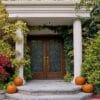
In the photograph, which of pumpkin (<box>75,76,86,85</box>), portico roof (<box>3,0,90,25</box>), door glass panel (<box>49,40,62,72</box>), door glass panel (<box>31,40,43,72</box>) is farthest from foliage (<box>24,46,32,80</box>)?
pumpkin (<box>75,76,86,85</box>)

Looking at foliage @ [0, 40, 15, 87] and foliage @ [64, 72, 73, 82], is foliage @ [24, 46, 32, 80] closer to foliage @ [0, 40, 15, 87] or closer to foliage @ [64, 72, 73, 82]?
foliage @ [0, 40, 15, 87]

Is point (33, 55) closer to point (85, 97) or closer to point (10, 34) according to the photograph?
point (10, 34)

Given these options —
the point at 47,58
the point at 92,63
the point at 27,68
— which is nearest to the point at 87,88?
the point at 92,63

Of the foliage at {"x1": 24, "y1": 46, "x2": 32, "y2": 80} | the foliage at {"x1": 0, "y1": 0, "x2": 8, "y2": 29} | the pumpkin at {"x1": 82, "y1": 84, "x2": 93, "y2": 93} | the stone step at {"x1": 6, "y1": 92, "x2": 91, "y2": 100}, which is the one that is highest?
the foliage at {"x1": 0, "y1": 0, "x2": 8, "y2": 29}

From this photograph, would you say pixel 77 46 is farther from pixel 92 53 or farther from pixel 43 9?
pixel 43 9

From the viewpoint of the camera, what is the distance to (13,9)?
45.1 ft

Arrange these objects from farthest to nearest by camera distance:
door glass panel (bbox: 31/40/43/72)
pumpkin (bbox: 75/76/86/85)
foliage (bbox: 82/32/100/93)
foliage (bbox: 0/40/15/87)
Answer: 1. door glass panel (bbox: 31/40/43/72)
2. pumpkin (bbox: 75/76/86/85)
3. foliage (bbox: 0/40/15/87)
4. foliage (bbox: 82/32/100/93)

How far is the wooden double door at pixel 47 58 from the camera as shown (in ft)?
54.5

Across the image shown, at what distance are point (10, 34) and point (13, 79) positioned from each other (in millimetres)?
1980

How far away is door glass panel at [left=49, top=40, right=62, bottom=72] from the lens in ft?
54.6

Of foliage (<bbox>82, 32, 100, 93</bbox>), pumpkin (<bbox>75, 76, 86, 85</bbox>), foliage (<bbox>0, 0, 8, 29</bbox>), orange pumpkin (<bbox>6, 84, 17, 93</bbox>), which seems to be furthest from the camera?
pumpkin (<bbox>75, 76, 86, 85</bbox>)

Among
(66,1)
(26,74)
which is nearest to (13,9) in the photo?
(66,1)

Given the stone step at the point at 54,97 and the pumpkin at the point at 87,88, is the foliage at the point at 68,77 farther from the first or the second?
the stone step at the point at 54,97

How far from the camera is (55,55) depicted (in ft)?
54.9
